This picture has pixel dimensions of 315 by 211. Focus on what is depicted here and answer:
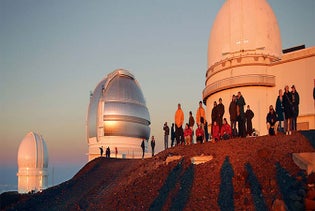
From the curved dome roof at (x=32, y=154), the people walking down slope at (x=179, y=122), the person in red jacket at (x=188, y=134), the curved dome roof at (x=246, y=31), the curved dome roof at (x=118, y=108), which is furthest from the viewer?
the curved dome roof at (x=32, y=154)

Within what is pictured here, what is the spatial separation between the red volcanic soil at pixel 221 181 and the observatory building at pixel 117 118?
2255 cm

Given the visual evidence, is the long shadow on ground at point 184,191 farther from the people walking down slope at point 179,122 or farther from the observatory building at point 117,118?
the observatory building at point 117,118

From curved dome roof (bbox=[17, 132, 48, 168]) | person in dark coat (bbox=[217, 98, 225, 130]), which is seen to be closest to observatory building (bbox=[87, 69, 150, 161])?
curved dome roof (bbox=[17, 132, 48, 168])

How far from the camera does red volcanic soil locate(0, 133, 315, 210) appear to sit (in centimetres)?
955

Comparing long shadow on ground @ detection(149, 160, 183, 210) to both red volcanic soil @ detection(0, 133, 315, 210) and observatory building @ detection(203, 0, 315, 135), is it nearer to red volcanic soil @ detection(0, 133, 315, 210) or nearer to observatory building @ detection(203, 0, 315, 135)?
red volcanic soil @ detection(0, 133, 315, 210)

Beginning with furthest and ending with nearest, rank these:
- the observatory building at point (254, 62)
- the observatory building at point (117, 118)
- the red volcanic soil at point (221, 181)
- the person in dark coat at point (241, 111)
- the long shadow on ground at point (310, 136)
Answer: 1. the observatory building at point (117, 118)
2. the observatory building at point (254, 62)
3. the person in dark coat at point (241, 111)
4. the long shadow on ground at point (310, 136)
5. the red volcanic soil at point (221, 181)

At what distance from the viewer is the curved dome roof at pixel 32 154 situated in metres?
51.4

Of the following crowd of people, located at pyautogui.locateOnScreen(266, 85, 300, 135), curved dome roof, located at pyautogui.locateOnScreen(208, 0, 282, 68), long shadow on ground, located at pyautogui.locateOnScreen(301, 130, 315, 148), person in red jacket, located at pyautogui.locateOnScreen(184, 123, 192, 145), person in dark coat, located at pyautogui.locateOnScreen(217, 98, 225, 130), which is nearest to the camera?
long shadow on ground, located at pyautogui.locateOnScreen(301, 130, 315, 148)

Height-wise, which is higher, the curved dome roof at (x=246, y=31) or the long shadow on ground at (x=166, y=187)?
the curved dome roof at (x=246, y=31)

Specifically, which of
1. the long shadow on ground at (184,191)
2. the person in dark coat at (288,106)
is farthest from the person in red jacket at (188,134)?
the long shadow on ground at (184,191)

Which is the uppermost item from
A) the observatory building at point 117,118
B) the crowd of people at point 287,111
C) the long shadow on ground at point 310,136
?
the observatory building at point 117,118

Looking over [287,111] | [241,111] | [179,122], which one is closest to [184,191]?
[241,111]

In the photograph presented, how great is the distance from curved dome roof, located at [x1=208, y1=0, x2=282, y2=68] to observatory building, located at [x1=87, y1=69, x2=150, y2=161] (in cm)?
1513

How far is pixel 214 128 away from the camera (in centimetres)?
1608
